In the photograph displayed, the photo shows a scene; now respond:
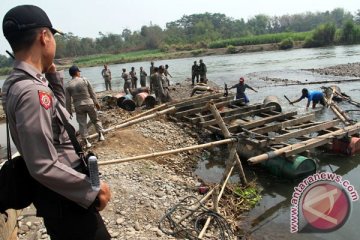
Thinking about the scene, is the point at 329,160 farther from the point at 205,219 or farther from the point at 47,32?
the point at 47,32

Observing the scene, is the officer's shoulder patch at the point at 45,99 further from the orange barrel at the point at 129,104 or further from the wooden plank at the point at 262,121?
the orange barrel at the point at 129,104

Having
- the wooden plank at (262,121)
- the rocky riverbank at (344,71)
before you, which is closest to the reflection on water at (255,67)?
the rocky riverbank at (344,71)

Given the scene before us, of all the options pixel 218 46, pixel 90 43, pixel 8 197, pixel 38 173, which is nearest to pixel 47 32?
pixel 38 173

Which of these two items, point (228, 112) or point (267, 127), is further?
point (228, 112)

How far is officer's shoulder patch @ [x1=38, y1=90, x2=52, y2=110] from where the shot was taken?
5.68 feet

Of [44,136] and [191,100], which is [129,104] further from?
[44,136]

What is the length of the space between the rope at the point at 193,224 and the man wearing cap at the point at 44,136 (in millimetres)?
3078

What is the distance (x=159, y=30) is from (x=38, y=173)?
11470cm

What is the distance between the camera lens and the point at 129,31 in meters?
149

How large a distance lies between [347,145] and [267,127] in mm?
2035

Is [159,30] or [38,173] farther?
[159,30]

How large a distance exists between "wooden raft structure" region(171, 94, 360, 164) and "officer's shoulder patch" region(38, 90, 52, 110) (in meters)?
4.91

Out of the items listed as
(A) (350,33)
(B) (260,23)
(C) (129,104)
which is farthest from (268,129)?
(B) (260,23)

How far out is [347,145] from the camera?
8703 mm
